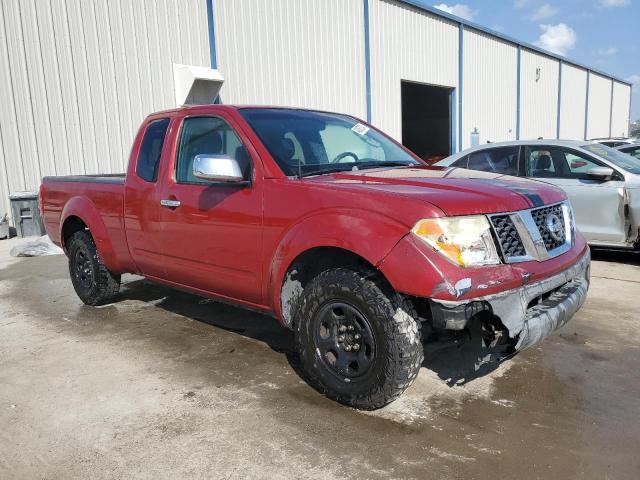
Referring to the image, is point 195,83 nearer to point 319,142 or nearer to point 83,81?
point 83,81

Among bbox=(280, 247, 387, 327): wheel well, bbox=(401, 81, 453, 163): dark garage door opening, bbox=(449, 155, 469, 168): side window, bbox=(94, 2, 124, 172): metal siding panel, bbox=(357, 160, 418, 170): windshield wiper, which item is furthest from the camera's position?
bbox=(401, 81, 453, 163): dark garage door opening

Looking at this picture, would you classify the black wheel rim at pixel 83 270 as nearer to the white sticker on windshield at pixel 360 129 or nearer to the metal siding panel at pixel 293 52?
the white sticker on windshield at pixel 360 129

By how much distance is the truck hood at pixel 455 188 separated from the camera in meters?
2.71

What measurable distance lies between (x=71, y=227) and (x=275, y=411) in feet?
11.7

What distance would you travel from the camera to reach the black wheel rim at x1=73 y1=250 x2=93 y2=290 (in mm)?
5270

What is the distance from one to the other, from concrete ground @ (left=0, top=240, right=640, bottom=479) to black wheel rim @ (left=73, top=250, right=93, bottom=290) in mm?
677

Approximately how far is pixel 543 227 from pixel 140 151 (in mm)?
3326

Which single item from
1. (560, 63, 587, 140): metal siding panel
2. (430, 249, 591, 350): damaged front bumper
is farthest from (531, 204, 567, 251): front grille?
(560, 63, 587, 140): metal siding panel

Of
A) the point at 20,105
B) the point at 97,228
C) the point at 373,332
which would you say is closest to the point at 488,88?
the point at 20,105

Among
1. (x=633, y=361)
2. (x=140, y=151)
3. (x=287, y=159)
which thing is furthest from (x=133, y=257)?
(x=633, y=361)

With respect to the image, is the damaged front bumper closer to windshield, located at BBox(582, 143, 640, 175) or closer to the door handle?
the door handle

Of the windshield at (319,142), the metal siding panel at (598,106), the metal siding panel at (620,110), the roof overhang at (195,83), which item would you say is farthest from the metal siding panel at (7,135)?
the metal siding panel at (620,110)

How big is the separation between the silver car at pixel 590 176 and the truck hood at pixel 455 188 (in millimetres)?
3376

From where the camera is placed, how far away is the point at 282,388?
3396 millimetres
